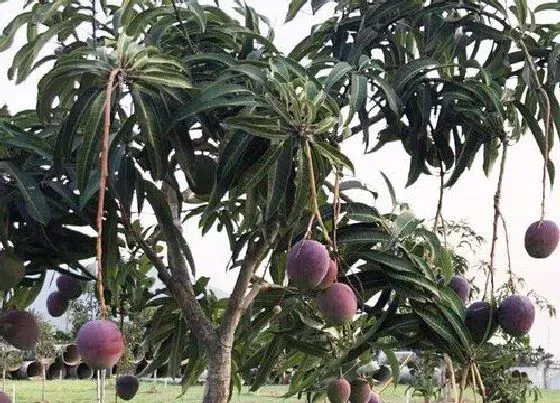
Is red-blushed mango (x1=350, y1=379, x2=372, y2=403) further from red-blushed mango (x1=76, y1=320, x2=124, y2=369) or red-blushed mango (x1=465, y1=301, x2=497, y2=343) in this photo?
red-blushed mango (x1=76, y1=320, x2=124, y2=369)

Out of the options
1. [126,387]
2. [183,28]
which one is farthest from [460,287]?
[126,387]

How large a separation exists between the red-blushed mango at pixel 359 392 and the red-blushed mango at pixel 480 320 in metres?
0.50

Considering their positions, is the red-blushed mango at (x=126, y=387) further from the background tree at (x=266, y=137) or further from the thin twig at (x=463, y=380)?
the thin twig at (x=463, y=380)

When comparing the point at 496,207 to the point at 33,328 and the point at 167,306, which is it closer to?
the point at 33,328

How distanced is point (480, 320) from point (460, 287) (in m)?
0.14

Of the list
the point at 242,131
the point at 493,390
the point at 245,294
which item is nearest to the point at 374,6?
the point at 242,131

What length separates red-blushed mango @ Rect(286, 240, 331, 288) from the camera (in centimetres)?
102

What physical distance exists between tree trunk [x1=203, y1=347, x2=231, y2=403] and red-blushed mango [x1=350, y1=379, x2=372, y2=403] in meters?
0.37

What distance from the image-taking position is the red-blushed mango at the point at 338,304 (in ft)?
3.55

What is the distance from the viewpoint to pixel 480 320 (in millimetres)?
1248

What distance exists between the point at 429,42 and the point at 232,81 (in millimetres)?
428

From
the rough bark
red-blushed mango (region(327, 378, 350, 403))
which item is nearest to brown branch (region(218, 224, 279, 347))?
the rough bark

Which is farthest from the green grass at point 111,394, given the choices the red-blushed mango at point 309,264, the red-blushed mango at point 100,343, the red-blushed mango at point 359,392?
the red-blushed mango at point 100,343

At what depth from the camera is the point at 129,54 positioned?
1098 mm
